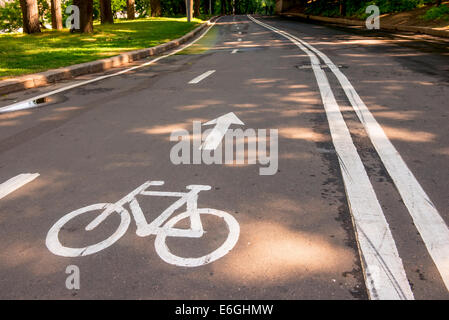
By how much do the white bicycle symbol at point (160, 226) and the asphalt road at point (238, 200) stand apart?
21mm

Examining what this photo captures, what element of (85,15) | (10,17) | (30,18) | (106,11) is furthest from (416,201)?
(10,17)

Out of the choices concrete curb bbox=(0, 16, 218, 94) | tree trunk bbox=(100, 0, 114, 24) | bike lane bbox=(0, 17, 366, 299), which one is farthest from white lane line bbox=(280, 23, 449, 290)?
tree trunk bbox=(100, 0, 114, 24)

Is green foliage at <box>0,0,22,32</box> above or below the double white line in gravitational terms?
above

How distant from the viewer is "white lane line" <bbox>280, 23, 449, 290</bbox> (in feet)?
8.02

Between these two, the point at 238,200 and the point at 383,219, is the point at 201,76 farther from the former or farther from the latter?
Answer: the point at 383,219

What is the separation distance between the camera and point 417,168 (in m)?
3.69

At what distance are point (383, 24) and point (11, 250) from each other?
25798mm

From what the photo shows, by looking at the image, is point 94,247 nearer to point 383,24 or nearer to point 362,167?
point 362,167

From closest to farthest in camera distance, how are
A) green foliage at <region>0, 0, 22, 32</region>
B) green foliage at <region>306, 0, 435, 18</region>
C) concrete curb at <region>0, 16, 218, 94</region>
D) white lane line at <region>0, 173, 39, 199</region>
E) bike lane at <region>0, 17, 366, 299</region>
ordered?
1. bike lane at <region>0, 17, 366, 299</region>
2. white lane line at <region>0, 173, 39, 199</region>
3. concrete curb at <region>0, 16, 218, 94</region>
4. green foliage at <region>306, 0, 435, 18</region>
5. green foliage at <region>0, 0, 22, 32</region>

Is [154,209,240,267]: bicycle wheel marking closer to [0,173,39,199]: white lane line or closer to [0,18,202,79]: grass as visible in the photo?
[0,173,39,199]: white lane line

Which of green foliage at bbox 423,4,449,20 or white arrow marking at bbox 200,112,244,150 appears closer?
white arrow marking at bbox 200,112,244,150

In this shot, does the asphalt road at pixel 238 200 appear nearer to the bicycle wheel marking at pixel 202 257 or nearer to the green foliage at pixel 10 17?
A: the bicycle wheel marking at pixel 202 257

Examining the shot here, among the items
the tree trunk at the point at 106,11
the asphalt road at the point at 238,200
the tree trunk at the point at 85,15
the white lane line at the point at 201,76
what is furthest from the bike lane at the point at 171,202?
the tree trunk at the point at 106,11

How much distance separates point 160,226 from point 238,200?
0.70 m
